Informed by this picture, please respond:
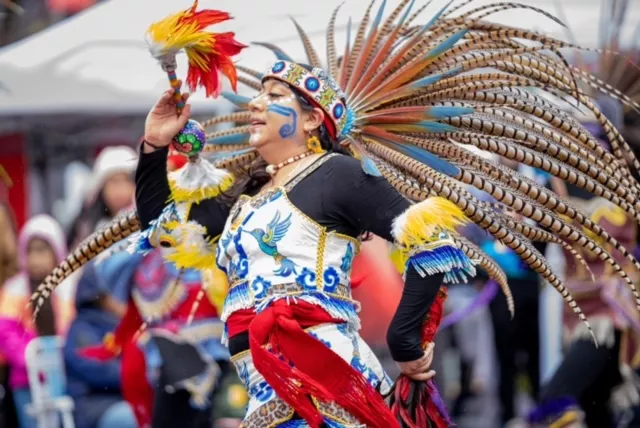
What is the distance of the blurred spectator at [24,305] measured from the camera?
26.9ft

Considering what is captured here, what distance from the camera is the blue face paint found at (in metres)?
4.77

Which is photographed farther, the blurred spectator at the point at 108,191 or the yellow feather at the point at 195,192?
the blurred spectator at the point at 108,191

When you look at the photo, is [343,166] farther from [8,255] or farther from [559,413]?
[8,255]

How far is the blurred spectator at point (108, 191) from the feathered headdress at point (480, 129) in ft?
11.0

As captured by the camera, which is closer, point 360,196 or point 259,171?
point 360,196

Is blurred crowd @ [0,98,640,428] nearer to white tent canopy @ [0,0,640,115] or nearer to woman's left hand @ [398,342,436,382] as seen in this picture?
white tent canopy @ [0,0,640,115]

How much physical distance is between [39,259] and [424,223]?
14.9ft

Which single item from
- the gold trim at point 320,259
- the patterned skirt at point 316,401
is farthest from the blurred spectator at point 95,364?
the gold trim at point 320,259

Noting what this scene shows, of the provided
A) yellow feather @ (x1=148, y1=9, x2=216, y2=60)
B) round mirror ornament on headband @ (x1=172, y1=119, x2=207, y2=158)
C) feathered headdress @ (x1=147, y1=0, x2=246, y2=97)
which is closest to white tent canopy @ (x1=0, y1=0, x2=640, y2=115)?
round mirror ornament on headband @ (x1=172, y1=119, x2=207, y2=158)

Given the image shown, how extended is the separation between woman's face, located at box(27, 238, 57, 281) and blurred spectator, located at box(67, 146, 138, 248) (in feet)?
0.61

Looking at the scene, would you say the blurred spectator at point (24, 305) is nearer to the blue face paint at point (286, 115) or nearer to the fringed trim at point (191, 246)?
the fringed trim at point (191, 246)

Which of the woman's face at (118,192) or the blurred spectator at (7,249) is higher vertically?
the woman's face at (118,192)

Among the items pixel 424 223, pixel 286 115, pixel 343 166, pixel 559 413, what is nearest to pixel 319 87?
pixel 286 115

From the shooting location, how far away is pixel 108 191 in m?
8.36
